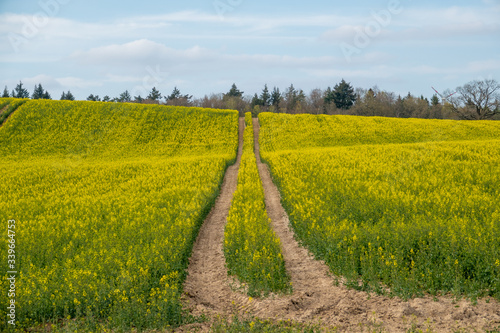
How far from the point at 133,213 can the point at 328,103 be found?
3156 inches

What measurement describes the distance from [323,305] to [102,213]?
13.4 m

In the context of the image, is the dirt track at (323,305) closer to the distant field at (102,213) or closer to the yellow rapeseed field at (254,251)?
the yellow rapeseed field at (254,251)

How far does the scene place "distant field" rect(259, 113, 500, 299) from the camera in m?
9.64

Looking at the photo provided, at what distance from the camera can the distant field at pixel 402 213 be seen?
31.6 feet

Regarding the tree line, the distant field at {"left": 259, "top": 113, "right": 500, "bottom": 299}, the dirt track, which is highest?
the tree line

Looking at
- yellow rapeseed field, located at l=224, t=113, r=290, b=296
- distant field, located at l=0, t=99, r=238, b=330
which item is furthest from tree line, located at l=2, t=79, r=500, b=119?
yellow rapeseed field, located at l=224, t=113, r=290, b=296

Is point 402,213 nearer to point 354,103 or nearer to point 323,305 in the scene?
point 323,305

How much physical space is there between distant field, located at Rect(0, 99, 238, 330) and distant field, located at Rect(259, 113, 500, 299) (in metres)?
5.27

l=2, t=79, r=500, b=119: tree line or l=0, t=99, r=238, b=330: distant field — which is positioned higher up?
l=2, t=79, r=500, b=119: tree line

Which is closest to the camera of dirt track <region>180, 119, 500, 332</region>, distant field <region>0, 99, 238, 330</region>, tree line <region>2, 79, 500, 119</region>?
dirt track <region>180, 119, 500, 332</region>

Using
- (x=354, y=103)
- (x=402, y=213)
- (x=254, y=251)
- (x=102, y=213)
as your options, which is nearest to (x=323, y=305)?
(x=254, y=251)

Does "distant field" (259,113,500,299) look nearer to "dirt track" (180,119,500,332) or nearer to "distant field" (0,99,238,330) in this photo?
"dirt track" (180,119,500,332)

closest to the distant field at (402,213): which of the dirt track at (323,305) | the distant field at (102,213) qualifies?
the dirt track at (323,305)

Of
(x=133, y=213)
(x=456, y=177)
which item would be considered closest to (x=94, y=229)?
(x=133, y=213)
